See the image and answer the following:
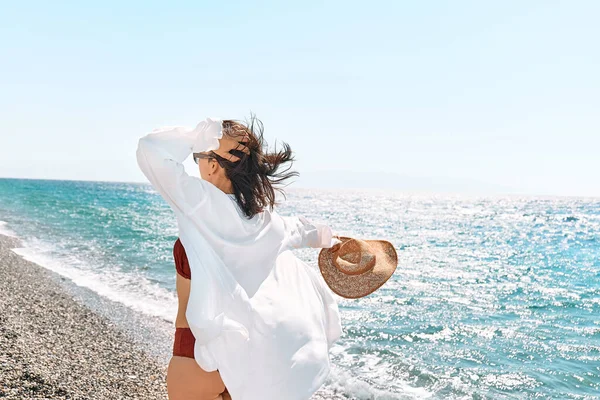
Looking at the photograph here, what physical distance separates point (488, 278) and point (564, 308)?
4190 mm

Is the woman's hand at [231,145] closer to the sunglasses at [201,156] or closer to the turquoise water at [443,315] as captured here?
the sunglasses at [201,156]

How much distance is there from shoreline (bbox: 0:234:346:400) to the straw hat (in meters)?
2.95

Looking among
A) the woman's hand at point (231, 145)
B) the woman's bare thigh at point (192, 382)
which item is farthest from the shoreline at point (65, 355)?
the woman's hand at point (231, 145)

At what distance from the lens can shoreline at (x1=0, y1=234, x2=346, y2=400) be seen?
4.80 metres

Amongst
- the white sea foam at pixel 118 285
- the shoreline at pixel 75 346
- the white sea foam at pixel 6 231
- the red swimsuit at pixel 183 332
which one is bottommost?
the white sea foam at pixel 6 231

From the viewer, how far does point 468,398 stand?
6891 mm

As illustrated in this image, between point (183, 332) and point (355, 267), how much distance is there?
0.99 metres

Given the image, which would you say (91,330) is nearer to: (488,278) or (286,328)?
(286,328)

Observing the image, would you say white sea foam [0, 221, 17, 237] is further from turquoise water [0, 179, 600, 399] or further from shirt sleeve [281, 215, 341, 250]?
shirt sleeve [281, 215, 341, 250]

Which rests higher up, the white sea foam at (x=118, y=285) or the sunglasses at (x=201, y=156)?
the sunglasses at (x=201, y=156)

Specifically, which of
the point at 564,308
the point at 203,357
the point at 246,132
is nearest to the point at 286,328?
the point at 203,357

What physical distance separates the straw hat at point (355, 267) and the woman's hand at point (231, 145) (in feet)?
2.60

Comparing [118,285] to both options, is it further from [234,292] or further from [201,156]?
[234,292]

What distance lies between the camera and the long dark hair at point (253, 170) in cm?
260
